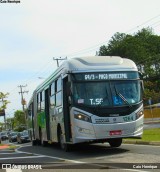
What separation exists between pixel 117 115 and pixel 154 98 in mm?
79780

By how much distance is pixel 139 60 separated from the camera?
97625 millimetres

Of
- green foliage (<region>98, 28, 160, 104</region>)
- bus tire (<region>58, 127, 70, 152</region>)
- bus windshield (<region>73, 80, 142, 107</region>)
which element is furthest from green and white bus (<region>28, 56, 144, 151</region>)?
green foliage (<region>98, 28, 160, 104</region>)

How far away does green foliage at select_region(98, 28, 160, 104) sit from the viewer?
97.9 m

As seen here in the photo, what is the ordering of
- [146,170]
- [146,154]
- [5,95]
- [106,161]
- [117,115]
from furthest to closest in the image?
[5,95], [117,115], [146,154], [106,161], [146,170]

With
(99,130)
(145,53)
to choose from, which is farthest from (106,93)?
(145,53)

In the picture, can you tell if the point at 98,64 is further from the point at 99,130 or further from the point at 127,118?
the point at 99,130

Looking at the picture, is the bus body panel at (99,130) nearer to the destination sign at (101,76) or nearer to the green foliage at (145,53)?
the destination sign at (101,76)

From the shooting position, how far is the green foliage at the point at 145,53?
9794 centimetres

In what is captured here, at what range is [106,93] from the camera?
55.1 ft

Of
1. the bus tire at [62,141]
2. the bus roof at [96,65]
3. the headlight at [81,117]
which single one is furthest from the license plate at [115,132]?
the bus tire at [62,141]

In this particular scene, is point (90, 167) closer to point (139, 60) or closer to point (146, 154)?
point (146, 154)

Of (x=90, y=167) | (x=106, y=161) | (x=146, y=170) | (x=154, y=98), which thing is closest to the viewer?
(x=146, y=170)

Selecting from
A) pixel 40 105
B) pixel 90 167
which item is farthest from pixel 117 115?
pixel 40 105

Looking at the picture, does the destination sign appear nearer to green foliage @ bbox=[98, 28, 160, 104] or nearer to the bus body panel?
the bus body panel
